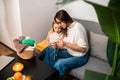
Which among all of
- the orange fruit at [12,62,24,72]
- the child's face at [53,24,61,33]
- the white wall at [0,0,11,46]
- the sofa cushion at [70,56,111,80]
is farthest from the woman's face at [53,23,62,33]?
the white wall at [0,0,11,46]

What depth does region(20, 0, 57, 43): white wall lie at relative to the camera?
215cm

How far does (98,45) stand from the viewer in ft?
5.86

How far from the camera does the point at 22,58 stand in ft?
5.28

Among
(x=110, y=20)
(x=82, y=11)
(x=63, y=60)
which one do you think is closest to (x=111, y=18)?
(x=110, y=20)

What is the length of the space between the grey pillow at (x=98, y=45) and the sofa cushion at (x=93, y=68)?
6 centimetres

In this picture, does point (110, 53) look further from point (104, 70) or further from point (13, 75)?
point (13, 75)

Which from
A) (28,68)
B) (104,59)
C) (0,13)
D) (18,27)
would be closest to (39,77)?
(28,68)

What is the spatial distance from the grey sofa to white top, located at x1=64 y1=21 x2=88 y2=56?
130 mm

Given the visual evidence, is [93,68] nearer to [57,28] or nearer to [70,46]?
[70,46]

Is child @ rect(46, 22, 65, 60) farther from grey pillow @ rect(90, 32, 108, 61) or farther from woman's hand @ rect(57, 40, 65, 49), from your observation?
grey pillow @ rect(90, 32, 108, 61)

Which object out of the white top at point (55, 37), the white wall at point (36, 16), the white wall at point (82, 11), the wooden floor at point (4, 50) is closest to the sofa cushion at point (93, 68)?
the white top at point (55, 37)

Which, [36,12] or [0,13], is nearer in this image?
[36,12]

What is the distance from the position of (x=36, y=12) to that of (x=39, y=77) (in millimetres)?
1151

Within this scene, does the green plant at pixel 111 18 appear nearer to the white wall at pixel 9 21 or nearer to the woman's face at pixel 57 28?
the woman's face at pixel 57 28
